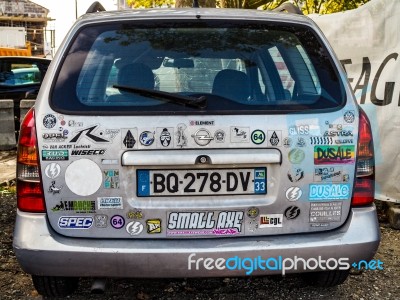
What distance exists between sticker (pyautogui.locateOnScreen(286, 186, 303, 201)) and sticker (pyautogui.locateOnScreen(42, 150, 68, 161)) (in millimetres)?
1102

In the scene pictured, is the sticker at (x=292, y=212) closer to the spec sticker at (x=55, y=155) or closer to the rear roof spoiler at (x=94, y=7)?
the spec sticker at (x=55, y=155)

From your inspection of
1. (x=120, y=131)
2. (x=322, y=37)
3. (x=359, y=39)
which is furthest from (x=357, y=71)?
(x=120, y=131)

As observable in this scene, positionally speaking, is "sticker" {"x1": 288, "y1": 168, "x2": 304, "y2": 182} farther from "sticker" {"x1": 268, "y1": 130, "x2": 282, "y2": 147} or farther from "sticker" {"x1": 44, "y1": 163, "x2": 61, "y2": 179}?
"sticker" {"x1": 44, "y1": 163, "x2": 61, "y2": 179}

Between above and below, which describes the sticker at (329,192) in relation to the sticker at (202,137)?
below

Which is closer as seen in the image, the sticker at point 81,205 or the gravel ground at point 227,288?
the sticker at point 81,205

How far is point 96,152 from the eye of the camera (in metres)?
2.60

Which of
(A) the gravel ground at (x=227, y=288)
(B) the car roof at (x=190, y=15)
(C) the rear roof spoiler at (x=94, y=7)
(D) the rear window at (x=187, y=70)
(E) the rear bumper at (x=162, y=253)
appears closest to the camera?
(E) the rear bumper at (x=162, y=253)

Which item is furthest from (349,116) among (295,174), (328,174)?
(295,174)

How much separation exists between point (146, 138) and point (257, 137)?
1.77 feet

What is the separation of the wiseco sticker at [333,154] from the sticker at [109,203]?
99 centimetres

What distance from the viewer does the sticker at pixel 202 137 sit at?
261 centimetres

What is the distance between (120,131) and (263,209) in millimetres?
798

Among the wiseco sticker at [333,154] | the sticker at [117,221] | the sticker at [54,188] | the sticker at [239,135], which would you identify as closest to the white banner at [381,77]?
the wiseco sticker at [333,154]

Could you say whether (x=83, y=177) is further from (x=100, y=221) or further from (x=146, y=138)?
(x=146, y=138)
